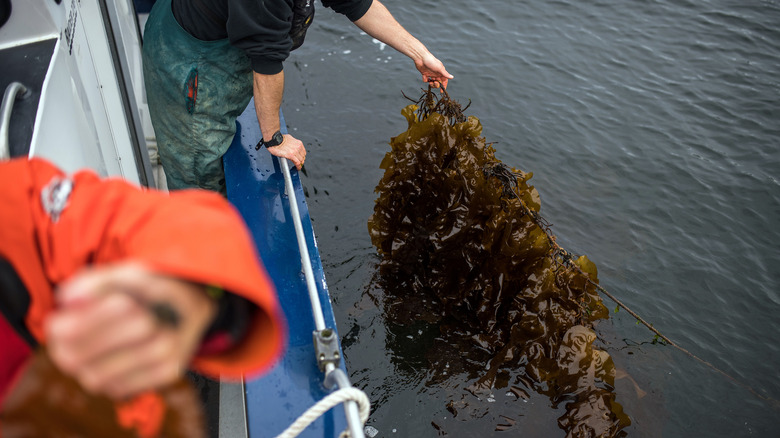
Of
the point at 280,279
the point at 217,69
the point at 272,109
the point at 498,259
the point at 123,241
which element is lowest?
the point at 498,259

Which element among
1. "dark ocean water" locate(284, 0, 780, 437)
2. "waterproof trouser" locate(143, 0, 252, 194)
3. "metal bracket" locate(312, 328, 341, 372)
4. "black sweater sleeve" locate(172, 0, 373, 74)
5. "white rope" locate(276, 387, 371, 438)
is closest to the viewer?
"white rope" locate(276, 387, 371, 438)

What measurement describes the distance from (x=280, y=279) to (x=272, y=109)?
0.90 metres

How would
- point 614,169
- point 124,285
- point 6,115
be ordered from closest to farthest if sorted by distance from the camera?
point 124,285 → point 6,115 → point 614,169

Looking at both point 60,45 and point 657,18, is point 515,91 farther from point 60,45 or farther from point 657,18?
point 60,45

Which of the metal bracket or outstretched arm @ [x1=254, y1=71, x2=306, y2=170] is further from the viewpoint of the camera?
outstretched arm @ [x1=254, y1=71, x2=306, y2=170]

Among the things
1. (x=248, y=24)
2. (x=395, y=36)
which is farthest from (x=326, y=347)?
(x=395, y=36)

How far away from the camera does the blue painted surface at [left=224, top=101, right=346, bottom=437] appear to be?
2.00 m

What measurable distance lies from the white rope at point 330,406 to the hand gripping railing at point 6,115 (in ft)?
3.93

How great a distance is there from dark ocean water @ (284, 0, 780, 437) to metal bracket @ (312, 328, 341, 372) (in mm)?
1572

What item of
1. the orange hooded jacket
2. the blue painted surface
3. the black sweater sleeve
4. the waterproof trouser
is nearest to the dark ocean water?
the blue painted surface

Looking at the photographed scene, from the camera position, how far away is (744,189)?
18.0ft

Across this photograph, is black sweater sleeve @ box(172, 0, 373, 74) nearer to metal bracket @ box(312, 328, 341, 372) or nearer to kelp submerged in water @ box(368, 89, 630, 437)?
kelp submerged in water @ box(368, 89, 630, 437)

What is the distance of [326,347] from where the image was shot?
6.54 ft

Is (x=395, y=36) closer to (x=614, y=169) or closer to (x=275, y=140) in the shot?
(x=275, y=140)
